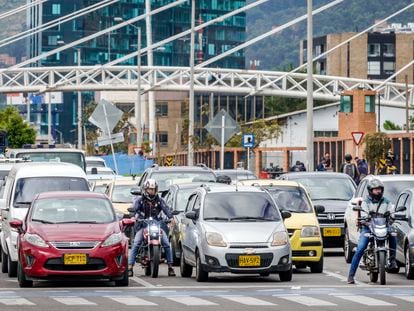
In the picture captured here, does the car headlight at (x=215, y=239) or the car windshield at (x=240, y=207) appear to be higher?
the car windshield at (x=240, y=207)

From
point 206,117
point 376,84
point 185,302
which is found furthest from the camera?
point 206,117

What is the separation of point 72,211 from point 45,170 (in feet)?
17.4

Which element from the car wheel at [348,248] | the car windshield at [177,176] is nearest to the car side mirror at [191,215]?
the car wheel at [348,248]

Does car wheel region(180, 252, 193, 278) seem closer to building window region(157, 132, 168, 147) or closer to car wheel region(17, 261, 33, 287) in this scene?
car wheel region(17, 261, 33, 287)

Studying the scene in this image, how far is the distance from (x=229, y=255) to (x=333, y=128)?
9406 cm

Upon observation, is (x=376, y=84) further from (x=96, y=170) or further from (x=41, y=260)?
(x=41, y=260)

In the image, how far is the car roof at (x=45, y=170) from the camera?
3072 centimetres

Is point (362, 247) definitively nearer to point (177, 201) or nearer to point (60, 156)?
point (177, 201)

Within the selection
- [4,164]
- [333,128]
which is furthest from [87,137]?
[4,164]

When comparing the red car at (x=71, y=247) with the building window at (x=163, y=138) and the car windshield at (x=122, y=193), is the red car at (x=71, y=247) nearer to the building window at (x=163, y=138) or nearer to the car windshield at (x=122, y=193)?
the car windshield at (x=122, y=193)

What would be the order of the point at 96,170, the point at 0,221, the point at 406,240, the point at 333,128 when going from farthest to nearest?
the point at 333,128, the point at 96,170, the point at 0,221, the point at 406,240

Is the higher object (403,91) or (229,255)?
(403,91)

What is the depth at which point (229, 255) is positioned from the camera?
83.9 feet

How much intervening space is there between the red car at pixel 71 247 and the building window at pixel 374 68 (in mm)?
162565
